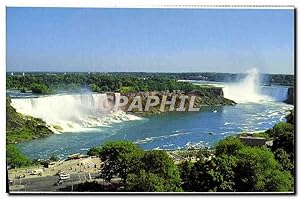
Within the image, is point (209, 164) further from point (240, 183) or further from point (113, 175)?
point (113, 175)

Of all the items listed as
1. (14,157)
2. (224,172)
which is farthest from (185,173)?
(14,157)

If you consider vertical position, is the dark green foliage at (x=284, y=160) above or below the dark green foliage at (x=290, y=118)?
below

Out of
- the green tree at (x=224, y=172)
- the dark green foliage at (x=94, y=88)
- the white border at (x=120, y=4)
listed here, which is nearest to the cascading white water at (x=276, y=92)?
the white border at (x=120, y=4)

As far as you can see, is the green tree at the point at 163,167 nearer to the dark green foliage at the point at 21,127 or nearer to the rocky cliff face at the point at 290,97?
the dark green foliage at the point at 21,127

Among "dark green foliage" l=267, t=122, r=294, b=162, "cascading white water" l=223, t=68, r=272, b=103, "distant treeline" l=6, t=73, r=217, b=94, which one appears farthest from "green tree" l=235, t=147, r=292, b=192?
"distant treeline" l=6, t=73, r=217, b=94

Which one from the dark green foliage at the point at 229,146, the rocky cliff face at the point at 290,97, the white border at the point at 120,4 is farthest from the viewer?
the dark green foliage at the point at 229,146

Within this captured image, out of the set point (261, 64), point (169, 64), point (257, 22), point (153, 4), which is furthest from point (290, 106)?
point (153, 4)

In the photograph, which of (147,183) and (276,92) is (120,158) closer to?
(147,183)
